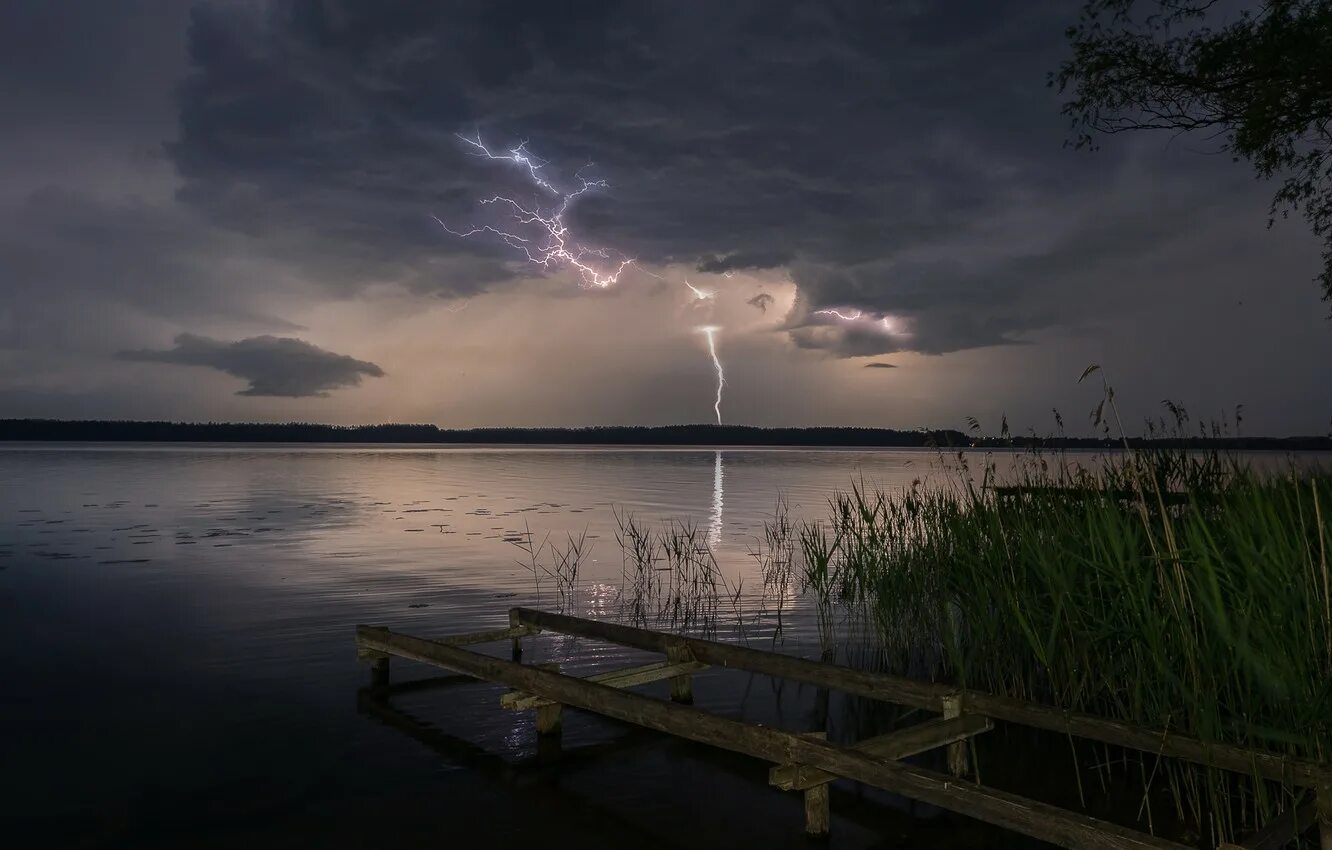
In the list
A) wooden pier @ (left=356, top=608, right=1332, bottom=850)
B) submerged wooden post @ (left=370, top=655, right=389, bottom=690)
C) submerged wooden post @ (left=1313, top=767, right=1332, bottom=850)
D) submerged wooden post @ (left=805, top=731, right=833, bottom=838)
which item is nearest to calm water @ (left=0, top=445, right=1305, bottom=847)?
submerged wooden post @ (left=805, top=731, right=833, bottom=838)

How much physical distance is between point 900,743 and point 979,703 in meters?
1.14

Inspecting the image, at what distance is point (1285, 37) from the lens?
14234mm

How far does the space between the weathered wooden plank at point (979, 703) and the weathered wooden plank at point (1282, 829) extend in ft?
0.53

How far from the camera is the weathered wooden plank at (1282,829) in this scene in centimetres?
476

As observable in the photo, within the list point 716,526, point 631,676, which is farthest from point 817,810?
point 716,526

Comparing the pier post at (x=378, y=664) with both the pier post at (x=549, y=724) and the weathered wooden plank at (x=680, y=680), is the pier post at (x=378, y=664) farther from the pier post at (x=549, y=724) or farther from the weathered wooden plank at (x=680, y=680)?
the weathered wooden plank at (x=680, y=680)

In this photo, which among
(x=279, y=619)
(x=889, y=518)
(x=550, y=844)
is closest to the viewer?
(x=550, y=844)

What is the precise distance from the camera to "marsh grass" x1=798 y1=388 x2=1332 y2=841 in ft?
18.3

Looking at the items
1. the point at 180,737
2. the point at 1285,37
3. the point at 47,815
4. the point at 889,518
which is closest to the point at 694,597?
the point at 889,518

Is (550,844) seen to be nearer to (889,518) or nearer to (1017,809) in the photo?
(1017,809)

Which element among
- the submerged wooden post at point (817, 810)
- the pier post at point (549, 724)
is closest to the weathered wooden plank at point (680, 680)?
the pier post at point (549, 724)

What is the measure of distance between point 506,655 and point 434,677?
140cm

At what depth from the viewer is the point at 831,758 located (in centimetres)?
568

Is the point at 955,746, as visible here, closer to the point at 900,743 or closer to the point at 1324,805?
the point at 900,743
